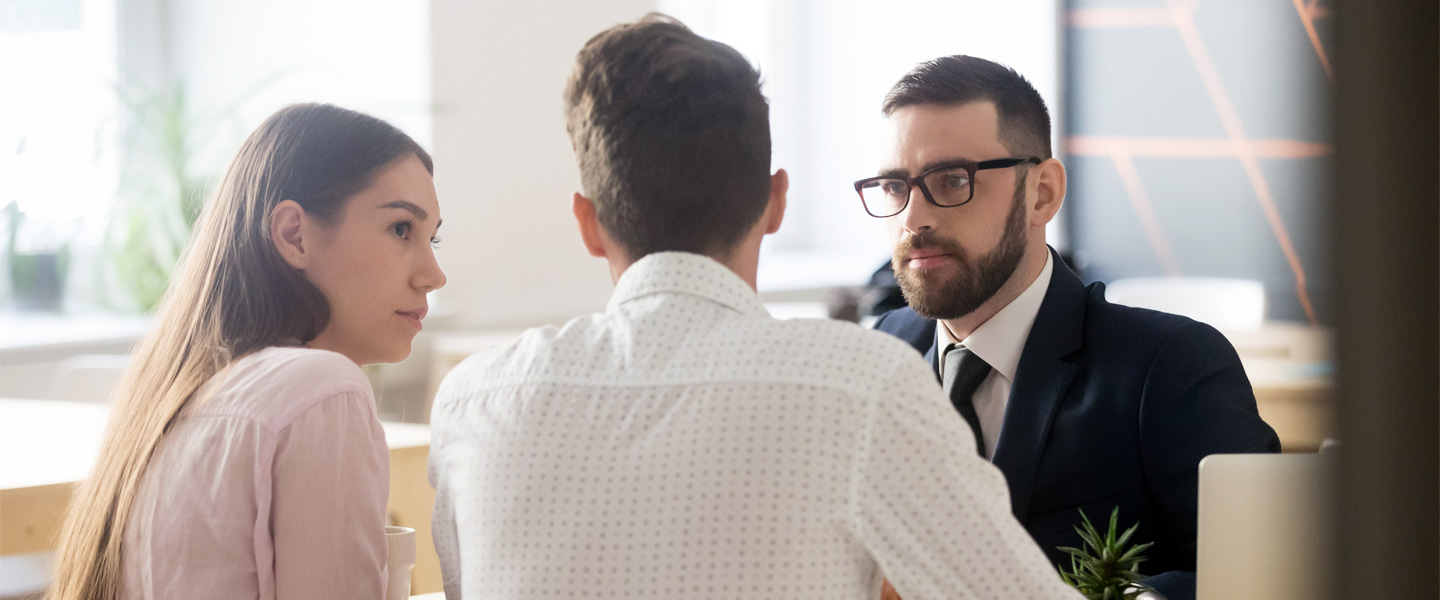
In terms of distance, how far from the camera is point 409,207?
4.84 ft

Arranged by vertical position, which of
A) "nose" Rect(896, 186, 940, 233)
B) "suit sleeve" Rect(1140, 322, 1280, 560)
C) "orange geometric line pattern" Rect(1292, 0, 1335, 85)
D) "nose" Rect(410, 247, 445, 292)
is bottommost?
"suit sleeve" Rect(1140, 322, 1280, 560)

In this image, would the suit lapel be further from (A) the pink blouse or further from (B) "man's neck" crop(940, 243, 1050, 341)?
(A) the pink blouse

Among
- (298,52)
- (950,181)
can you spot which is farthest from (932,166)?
(298,52)

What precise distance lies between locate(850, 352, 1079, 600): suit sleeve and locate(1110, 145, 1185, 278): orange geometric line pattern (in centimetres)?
513

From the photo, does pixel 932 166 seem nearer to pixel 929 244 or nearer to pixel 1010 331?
pixel 929 244

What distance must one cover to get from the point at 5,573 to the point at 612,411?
89.1 inches

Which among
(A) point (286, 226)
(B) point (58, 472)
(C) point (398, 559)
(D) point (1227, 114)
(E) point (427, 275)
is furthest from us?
(D) point (1227, 114)

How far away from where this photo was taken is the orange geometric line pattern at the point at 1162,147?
527 cm

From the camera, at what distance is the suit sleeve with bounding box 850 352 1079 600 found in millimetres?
815

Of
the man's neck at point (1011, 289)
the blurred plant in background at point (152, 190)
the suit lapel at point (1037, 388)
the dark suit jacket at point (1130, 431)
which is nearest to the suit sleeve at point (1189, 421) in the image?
the dark suit jacket at point (1130, 431)

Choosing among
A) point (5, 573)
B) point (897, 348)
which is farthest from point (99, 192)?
point (897, 348)

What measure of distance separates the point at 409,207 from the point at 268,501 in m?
0.44

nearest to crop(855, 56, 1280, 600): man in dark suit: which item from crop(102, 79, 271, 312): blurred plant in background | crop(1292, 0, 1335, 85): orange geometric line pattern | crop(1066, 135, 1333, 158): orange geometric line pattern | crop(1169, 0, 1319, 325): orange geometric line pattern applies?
crop(1292, 0, 1335, 85): orange geometric line pattern

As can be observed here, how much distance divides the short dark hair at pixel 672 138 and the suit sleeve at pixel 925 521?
21 cm
